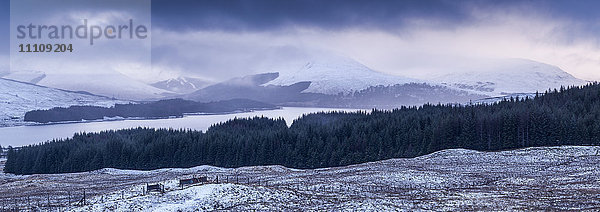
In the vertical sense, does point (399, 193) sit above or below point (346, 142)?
below

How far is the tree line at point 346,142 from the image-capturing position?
11344cm

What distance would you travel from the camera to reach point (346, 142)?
125 metres

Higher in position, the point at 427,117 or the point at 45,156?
the point at 427,117

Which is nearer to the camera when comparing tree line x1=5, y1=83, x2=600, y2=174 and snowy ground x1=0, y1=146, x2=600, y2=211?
snowy ground x1=0, y1=146, x2=600, y2=211

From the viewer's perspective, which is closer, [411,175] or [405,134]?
[411,175]

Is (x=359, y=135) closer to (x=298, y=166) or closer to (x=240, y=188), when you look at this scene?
(x=298, y=166)

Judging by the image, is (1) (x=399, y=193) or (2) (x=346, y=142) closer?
(1) (x=399, y=193)

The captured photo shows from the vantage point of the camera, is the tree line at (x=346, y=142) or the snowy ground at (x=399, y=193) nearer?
the snowy ground at (x=399, y=193)

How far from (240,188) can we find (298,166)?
74.4 meters

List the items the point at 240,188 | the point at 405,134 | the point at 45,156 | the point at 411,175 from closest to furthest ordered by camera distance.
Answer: the point at 240,188
the point at 411,175
the point at 405,134
the point at 45,156

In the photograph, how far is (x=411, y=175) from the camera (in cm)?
6550

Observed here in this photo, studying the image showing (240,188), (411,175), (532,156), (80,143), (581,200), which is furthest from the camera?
(80,143)

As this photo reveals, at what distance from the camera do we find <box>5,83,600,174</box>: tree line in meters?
113

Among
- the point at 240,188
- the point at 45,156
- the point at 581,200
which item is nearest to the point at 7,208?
the point at 240,188
